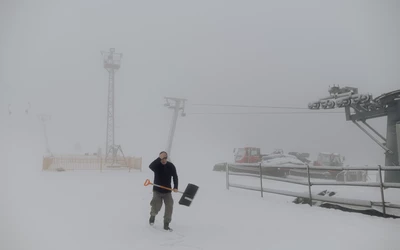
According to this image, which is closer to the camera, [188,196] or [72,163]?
[188,196]

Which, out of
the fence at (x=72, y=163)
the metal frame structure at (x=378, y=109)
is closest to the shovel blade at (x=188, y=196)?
the metal frame structure at (x=378, y=109)

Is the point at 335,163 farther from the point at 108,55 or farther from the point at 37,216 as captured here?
the point at 108,55

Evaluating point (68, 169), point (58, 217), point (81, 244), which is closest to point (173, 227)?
point (81, 244)

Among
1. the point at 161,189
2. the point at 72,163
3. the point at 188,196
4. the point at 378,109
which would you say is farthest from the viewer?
the point at 72,163

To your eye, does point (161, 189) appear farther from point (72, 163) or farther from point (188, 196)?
point (72, 163)

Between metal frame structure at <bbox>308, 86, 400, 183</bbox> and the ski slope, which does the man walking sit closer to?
the ski slope

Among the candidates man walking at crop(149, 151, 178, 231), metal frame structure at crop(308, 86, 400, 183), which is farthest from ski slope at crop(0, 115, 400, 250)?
metal frame structure at crop(308, 86, 400, 183)

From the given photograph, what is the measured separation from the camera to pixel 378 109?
43.1 ft

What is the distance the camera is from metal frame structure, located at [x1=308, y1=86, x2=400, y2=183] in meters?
11.8

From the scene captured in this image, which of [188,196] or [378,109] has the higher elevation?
[378,109]

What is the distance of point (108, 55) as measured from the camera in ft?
140

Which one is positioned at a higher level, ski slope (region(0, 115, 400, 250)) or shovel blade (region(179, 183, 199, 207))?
shovel blade (region(179, 183, 199, 207))

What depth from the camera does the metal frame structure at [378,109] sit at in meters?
11.8

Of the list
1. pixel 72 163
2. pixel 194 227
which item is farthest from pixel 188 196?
pixel 72 163
